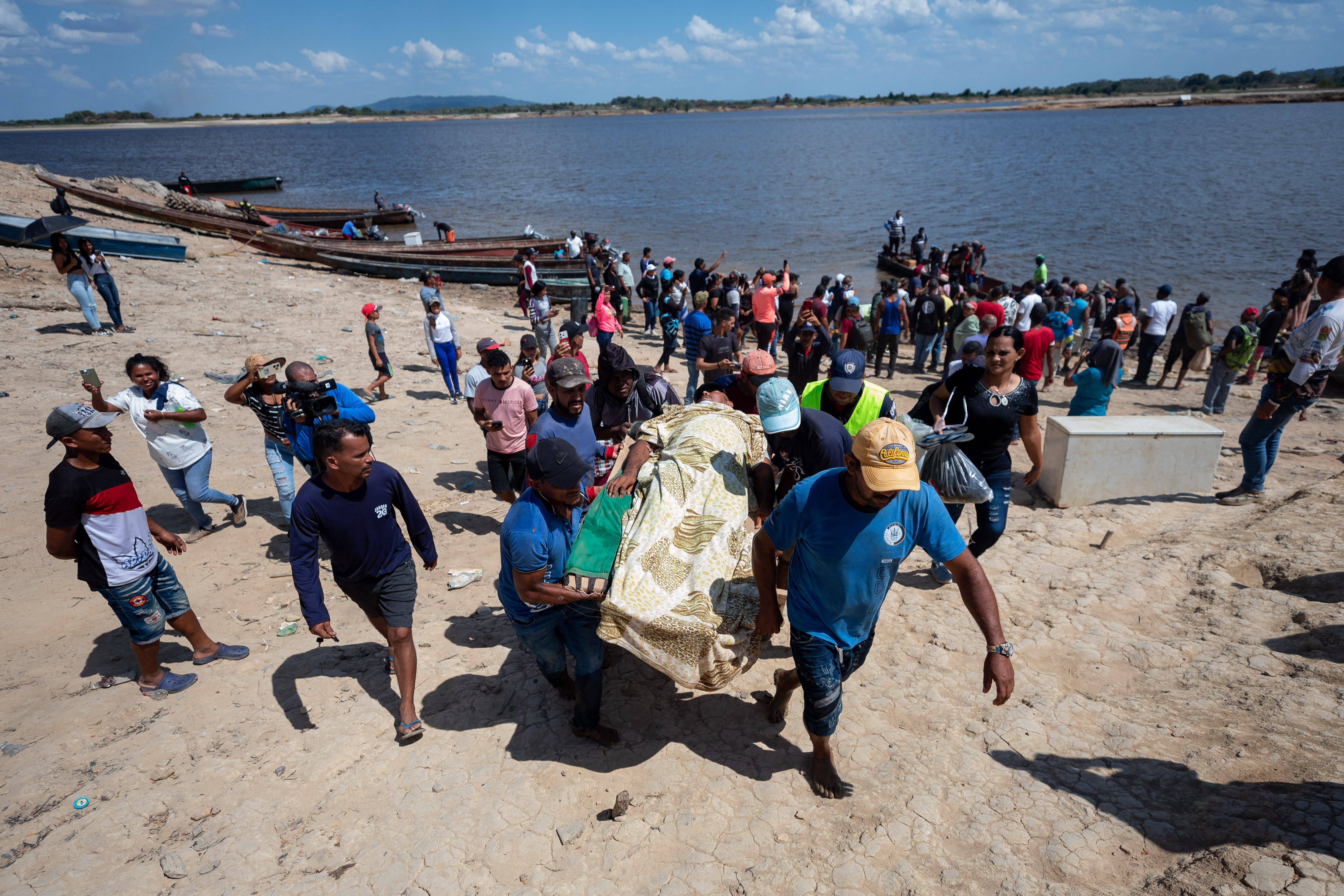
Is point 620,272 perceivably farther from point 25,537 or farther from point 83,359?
point 25,537

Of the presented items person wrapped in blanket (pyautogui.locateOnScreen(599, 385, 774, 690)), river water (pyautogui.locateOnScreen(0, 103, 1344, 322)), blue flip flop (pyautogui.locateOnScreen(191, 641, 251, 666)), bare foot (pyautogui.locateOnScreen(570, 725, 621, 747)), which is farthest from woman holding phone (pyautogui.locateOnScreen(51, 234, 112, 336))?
river water (pyautogui.locateOnScreen(0, 103, 1344, 322))

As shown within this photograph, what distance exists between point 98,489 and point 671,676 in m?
3.45

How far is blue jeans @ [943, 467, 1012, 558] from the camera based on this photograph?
4574 mm

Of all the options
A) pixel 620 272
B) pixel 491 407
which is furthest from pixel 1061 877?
pixel 620 272

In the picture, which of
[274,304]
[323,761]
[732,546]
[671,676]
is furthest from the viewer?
[274,304]

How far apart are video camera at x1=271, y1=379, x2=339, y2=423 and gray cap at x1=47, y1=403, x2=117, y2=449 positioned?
128cm

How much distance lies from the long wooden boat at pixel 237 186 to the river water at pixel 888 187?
3.37 feet

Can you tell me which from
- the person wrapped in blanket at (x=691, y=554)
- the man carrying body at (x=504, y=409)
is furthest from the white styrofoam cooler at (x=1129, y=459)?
the man carrying body at (x=504, y=409)

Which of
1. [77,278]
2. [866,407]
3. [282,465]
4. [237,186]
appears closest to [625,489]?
[866,407]

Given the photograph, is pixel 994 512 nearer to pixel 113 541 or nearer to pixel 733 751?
pixel 733 751

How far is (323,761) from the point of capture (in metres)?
3.59

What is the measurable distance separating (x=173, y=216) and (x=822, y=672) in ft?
95.6

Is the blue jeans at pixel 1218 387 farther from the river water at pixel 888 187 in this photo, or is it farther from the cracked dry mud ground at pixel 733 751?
the river water at pixel 888 187

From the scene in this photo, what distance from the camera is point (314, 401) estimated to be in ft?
16.1
